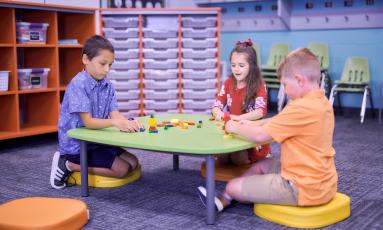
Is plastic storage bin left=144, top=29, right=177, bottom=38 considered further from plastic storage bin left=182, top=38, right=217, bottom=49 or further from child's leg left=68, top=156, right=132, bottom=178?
child's leg left=68, top=156, right=132, bottom=178

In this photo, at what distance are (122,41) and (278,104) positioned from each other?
7.82 feet

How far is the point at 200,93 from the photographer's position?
5457 millimetres

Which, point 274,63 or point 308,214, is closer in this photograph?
point 308,214

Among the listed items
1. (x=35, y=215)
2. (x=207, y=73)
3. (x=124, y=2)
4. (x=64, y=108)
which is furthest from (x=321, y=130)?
(x=124, y=2)

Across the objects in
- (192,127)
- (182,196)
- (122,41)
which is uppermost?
(122,41)

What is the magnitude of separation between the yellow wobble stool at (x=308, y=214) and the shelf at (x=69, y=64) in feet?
10.1

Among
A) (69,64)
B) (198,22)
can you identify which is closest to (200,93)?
(198,22)

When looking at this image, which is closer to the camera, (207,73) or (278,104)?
(207,73)

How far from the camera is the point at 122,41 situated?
209 inches

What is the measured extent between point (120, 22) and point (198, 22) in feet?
2.76

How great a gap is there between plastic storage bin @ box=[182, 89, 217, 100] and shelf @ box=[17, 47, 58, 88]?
4.86ft

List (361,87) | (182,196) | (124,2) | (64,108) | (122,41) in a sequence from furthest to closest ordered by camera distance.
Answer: (124,2)
(361,87)
(122,41)
(64,108)
(182,196)

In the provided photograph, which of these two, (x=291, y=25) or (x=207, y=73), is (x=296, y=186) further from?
(x=291, y=25)

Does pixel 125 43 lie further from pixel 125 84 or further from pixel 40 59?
pixel 40 59
